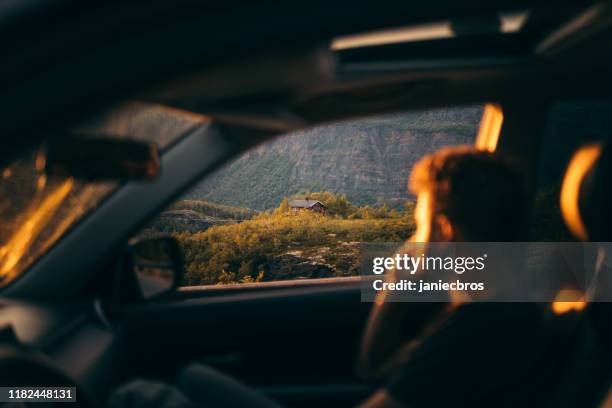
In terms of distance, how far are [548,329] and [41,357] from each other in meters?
1.56

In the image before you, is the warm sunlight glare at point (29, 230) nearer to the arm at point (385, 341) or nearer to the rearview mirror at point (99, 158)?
the rearview mirror at point (99, 158)

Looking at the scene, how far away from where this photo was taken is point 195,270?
284 centimetres

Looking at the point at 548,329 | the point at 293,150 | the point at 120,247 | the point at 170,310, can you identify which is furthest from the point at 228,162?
the point at 548,329

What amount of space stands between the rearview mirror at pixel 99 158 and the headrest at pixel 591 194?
1.36 m

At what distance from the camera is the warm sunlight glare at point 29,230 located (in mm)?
1596

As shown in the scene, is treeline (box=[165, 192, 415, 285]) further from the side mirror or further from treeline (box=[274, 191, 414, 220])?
the side mirror

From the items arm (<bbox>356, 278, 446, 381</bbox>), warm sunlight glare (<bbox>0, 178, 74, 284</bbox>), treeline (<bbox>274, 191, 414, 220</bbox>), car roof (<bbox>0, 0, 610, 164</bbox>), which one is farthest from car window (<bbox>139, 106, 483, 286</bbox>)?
car roof (<bbox>0, 0, 610, 164</bbox>)

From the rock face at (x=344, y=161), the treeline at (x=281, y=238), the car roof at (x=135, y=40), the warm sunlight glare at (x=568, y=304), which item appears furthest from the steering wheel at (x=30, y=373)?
the warm sunlight glare at (x=568, y=304)

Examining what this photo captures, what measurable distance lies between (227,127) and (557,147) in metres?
1.63

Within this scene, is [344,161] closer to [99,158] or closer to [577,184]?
[577,184]

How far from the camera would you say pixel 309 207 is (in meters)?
2.86

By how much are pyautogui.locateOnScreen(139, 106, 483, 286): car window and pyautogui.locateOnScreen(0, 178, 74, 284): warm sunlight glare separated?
2.82 feet

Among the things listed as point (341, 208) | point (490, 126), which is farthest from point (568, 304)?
point (341, 208)

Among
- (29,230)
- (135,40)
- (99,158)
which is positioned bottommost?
(29,230)
